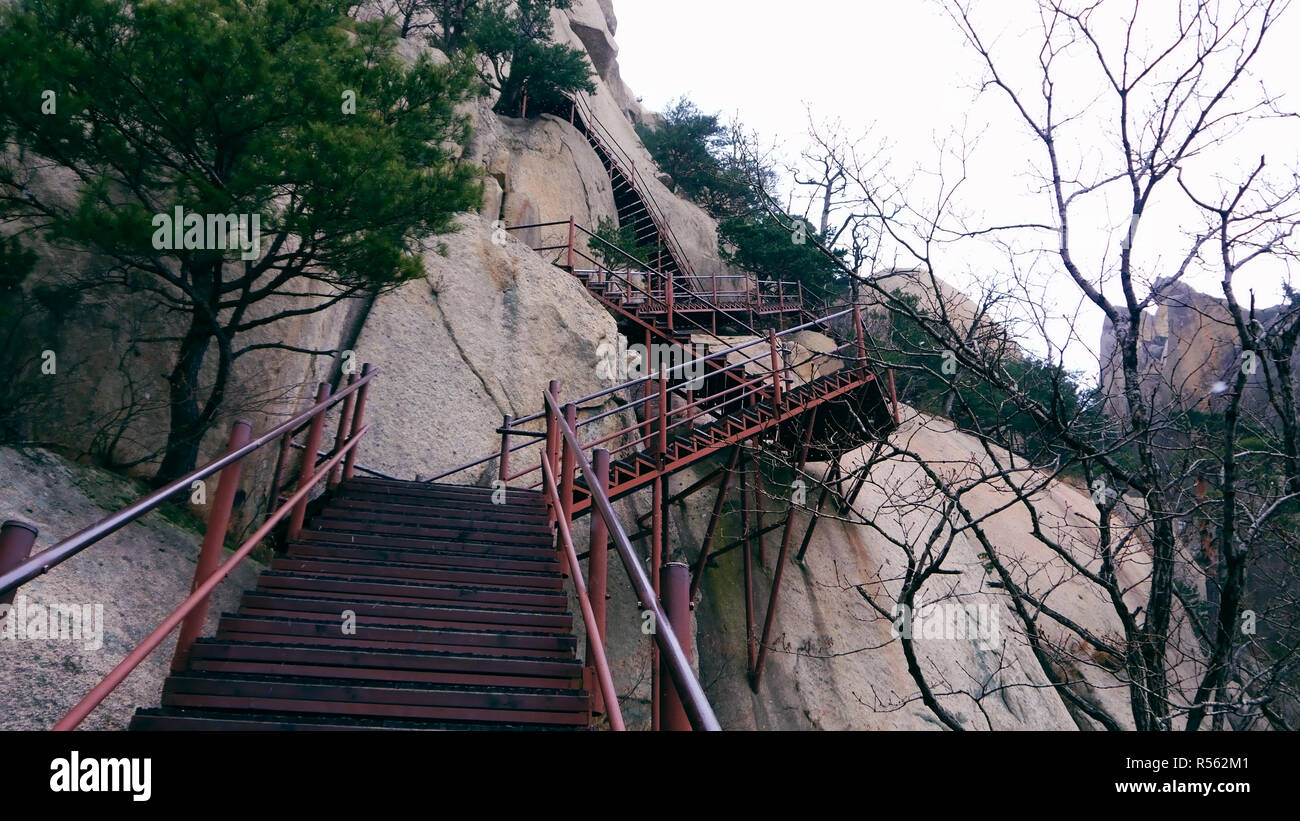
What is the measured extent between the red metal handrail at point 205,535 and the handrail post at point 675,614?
1.60 m

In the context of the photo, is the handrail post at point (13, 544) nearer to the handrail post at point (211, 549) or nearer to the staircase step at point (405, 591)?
the handrail post at point (211, 549)

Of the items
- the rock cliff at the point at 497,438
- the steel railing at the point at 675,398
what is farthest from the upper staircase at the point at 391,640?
the steel railing at the point at 675,398


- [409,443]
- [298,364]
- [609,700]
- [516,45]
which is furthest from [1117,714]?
[516,45]

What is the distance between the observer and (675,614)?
7.00 ft

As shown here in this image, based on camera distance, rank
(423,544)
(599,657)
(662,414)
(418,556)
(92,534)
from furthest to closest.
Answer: (662,414)
(423,544)
(418,556)
(599,657)
(92,534)

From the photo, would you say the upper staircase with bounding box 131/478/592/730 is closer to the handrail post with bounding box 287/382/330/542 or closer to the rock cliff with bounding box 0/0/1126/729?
the handrail post with bounding box 287/382/330/542

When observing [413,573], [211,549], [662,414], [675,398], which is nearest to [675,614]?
[211,549]

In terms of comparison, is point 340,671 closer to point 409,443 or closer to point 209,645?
point 209,645

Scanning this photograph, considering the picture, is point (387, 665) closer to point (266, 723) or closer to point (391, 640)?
point (391, 640)

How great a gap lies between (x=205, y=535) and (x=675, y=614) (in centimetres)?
327

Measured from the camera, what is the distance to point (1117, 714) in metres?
17.0

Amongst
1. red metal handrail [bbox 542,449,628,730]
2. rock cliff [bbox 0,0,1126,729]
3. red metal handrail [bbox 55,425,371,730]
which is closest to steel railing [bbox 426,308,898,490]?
rock cliff [bbox 0,0,1126,729]

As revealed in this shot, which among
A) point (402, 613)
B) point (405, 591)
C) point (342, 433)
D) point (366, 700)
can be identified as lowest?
point (366, 700)

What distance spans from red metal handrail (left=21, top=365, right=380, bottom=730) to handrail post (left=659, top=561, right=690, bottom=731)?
5.25 ft
